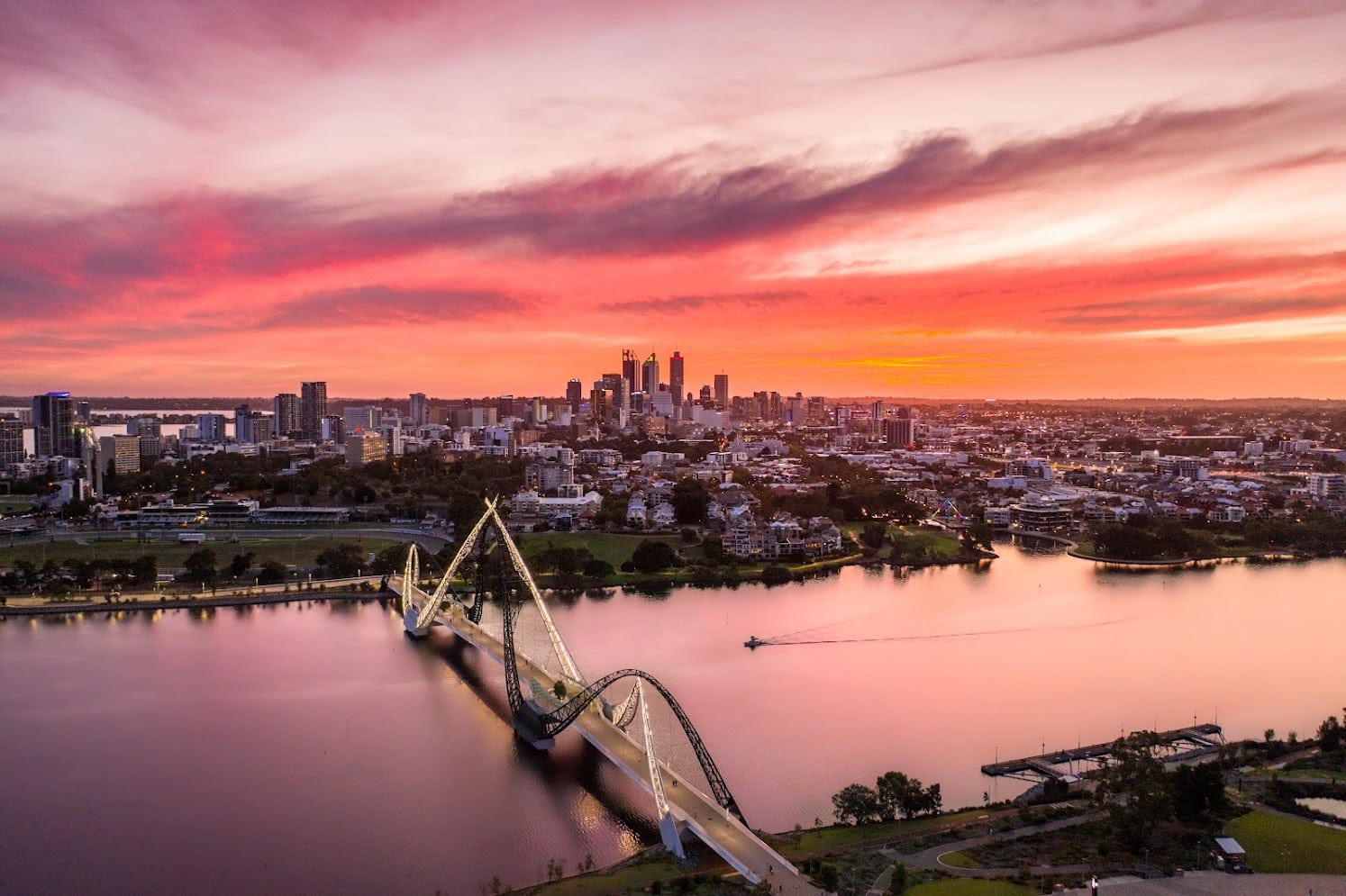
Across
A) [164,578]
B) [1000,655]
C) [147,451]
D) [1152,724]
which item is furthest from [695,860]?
[147,451]

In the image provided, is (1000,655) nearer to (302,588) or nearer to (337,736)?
(337,736)

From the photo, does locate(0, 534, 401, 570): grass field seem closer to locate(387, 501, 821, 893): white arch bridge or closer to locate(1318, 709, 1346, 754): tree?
locate(387, 501, 821, 893): white arch bridge

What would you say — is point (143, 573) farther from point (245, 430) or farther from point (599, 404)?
point (599, 404)

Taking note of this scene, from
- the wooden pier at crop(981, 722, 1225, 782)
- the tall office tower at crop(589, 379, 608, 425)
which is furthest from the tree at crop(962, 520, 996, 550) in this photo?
the tall office tower at crop(589, 379, 608, 425)

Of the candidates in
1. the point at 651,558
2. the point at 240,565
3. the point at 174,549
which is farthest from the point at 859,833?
the point at 174,549

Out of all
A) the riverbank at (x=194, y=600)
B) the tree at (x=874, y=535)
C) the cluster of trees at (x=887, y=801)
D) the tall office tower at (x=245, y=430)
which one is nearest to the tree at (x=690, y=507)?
the tree at (x=874, y=535)
